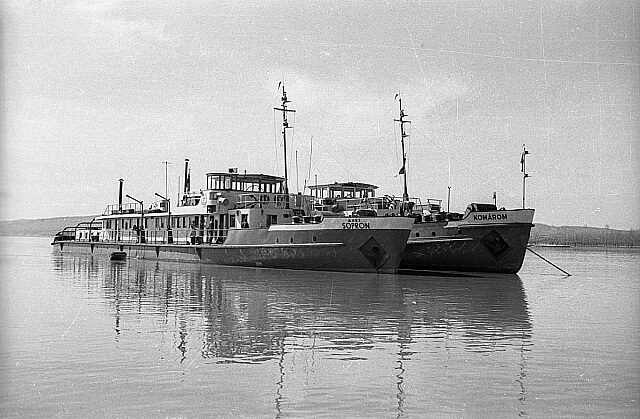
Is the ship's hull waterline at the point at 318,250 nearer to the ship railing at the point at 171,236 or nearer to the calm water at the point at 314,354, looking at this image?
the ship railing at the point at 171,236

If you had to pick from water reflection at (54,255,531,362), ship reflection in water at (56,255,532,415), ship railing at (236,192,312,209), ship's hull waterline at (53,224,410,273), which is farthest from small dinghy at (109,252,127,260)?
ship reflection in water at (56,255,532,415)

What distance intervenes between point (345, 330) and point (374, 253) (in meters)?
16.7

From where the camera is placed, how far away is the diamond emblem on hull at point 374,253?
1227 inches

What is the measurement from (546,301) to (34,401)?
1695cm

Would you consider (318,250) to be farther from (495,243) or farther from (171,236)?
(171,236)

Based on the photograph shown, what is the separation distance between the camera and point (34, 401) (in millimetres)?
8680

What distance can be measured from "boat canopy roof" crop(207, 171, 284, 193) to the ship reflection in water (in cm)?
1252

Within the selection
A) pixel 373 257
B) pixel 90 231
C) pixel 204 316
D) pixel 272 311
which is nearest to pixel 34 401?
pixel 204 316

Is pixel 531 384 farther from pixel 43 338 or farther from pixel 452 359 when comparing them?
pixel 43 338

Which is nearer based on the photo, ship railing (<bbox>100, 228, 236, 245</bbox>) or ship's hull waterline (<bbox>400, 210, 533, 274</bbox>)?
ship's hull waterline (<bbox>400, 210, 533, 274</bbox>)

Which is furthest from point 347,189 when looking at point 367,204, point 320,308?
point 320,308

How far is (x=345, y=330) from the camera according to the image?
14.6 metres

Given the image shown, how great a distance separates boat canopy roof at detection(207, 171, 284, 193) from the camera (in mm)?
39438

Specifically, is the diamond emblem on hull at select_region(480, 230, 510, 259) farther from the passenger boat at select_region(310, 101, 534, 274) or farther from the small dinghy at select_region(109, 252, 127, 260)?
the small dinghy at select_region(109, 252, 127, 260)
